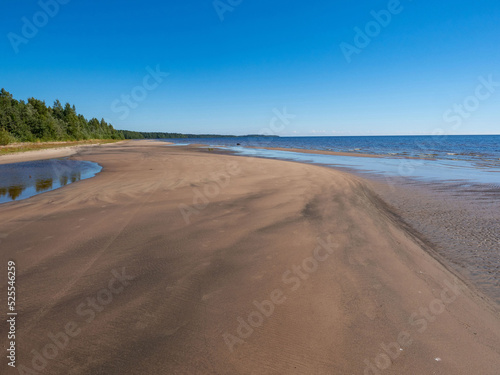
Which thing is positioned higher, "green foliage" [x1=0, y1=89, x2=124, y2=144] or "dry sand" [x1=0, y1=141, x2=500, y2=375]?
"green foliage" [x1=0, y1=89, x2=124, y2=144]

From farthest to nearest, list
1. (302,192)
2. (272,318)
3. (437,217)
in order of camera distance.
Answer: (302,192)
(437,217)
(272,318)

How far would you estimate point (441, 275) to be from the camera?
491cm

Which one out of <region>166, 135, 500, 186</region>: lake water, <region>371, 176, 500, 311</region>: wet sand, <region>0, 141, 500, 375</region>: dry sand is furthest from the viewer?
<region>166, 135, 500, 186</region>: lake water

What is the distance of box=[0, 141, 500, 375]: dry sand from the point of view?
2.84 metres

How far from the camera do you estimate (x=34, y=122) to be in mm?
69375

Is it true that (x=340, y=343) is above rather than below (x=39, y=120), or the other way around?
below

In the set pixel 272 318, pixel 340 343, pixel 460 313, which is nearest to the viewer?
pixel 340 343

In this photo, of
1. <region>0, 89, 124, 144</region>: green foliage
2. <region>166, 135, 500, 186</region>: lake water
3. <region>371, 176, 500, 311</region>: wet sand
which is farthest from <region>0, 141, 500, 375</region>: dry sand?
<region>0, 89, 124, 144</region>: green foliage

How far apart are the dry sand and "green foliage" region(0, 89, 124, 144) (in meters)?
62.2

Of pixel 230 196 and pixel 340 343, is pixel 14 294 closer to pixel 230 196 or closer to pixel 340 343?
pixel 340 343

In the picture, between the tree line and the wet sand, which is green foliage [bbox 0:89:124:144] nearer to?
the tree line

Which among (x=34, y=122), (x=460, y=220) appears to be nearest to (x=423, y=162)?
(x=460, y=220)

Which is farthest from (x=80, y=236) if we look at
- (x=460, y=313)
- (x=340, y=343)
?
(x=460, y=313)

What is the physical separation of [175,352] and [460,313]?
156 inches
